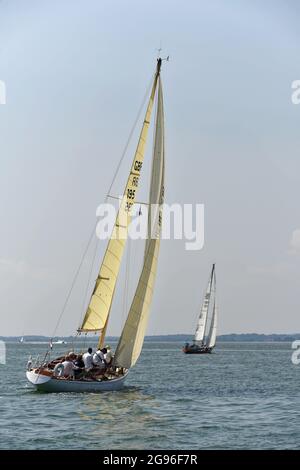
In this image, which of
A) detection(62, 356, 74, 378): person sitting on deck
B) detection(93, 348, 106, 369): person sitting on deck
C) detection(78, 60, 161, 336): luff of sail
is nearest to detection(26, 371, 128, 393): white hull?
detection(62, 356, 74, 378): person sitting on deck

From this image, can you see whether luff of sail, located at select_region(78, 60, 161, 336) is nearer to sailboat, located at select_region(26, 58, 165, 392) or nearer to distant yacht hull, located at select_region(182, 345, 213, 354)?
sailboat, located at select_region(26, 58, 165, 392)

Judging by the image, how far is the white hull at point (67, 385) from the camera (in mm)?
39312

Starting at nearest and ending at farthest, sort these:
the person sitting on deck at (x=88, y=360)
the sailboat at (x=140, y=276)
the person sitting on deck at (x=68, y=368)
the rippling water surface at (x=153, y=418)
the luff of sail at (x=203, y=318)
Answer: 1. the rippling water surface at (x=153, y=418)
2. the person sitting on deck at (x=68, y=368)
3. the person sitting on deck at (x=88, y=360)
4. the sailboat at (x=140, y=276)
5. the luff of sail at (x=203, y=318)

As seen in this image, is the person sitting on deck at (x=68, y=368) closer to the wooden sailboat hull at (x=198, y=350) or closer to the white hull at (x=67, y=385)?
the white hull at (x=67, y=385)

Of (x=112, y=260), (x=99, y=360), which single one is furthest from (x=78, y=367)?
(x=112, y=260)

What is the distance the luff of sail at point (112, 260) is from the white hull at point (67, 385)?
3.38 meters

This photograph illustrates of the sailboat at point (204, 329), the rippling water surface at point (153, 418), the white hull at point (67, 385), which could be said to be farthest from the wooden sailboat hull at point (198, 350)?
the white hull at point (67, 385)

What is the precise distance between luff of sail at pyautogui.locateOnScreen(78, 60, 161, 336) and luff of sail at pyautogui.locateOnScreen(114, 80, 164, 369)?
3.17 ft

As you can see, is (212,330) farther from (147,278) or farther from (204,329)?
(147,278)

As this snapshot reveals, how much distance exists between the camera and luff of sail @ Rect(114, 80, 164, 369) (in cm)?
4253

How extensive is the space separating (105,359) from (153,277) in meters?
4.98

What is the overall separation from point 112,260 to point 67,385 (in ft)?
23.0
